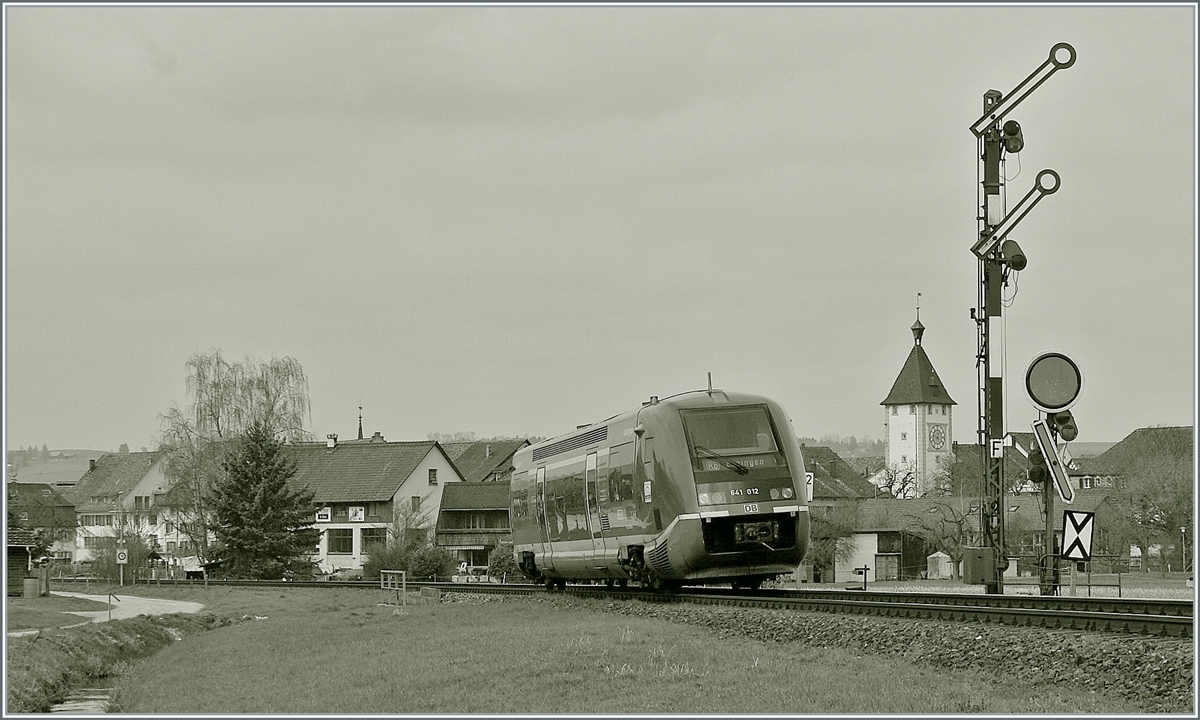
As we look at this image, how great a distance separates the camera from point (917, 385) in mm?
158000

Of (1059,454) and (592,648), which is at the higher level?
(1059,454)

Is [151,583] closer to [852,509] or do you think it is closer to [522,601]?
[522,601]

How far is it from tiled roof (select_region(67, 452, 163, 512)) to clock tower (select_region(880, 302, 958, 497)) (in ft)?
252

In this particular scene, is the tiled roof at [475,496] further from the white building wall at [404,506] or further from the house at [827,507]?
the house at [827,507]

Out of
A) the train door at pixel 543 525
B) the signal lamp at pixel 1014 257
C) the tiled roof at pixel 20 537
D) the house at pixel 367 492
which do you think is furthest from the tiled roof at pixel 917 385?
the signal lamp at pixel 1014 257

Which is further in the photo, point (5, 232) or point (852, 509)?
point (852, 509)

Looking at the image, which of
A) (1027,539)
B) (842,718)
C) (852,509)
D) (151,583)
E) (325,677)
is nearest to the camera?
(842,718)

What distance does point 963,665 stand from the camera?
1483 cm

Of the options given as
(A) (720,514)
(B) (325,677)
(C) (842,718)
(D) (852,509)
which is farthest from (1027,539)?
(C) (842,718)

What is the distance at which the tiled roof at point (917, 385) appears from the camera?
516 feet

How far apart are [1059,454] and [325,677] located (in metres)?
10.9

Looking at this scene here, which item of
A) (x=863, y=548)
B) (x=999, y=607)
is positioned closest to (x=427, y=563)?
(x=863, y=548)

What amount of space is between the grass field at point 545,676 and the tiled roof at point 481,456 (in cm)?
7730

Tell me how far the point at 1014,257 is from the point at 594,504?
8.98 metres
